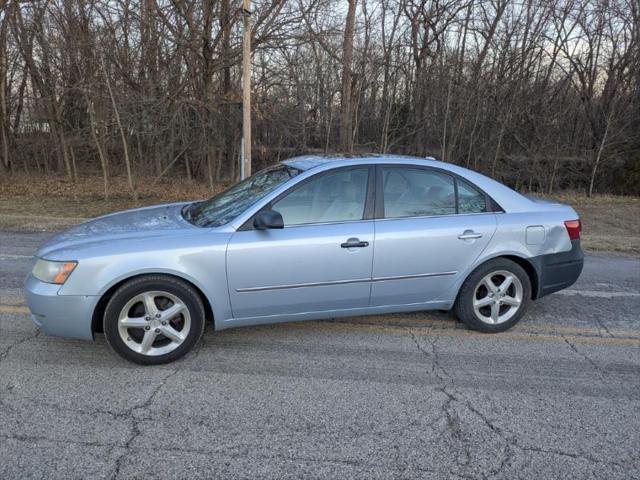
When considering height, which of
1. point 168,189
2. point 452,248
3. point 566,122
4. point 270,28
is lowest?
point 168,189

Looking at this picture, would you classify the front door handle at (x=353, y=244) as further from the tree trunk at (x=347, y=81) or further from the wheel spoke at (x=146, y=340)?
the tree trunk at (x=347, y=81)

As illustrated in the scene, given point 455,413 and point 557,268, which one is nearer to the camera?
point 455,413

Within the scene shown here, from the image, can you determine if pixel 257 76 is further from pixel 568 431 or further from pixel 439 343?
pixel 568 431

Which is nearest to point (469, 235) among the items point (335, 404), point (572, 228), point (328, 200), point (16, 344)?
point (572, 228)

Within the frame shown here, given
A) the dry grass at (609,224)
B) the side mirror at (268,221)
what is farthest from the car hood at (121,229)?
the dry grass at (609,224)

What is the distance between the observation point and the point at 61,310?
3379mm

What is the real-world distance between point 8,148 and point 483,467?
890 inches

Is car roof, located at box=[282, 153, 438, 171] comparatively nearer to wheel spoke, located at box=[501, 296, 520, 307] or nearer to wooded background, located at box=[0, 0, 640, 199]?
wheel spoke, located at box=[501, 296, 520, 307]

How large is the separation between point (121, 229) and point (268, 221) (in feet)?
3.97

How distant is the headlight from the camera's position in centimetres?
336

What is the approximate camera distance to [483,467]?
8.21 feet

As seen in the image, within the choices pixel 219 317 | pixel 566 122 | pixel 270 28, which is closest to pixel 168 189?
Answer: pixel 270 28

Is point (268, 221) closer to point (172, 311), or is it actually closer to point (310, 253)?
point (310, 253)

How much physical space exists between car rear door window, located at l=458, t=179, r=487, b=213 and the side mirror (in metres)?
1.65
